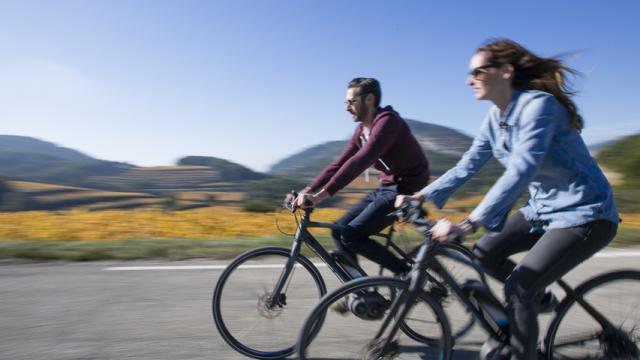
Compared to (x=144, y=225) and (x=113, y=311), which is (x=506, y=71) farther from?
(x=144, y=225)

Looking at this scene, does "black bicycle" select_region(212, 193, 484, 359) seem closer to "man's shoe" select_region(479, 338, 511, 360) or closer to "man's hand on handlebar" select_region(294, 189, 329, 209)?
"man's hand on handlebar" select_region(294, 189, 329, 209)

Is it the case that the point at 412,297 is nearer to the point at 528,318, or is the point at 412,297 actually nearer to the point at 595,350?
the point at 528,318

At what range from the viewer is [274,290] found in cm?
308

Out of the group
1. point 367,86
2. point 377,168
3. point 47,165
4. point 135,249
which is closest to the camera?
point 367,86

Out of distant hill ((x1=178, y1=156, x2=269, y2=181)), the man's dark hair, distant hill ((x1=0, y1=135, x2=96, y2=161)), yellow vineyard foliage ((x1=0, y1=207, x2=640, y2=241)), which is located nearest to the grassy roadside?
yellow vineyard foliage ((x1=0, y1=207, x2=640, y2=241))

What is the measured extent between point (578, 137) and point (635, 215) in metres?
10.9

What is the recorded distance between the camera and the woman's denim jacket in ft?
6.46

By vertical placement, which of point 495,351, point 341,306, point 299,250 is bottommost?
point 495,351

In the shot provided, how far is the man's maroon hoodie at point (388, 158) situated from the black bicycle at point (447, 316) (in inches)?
32.2

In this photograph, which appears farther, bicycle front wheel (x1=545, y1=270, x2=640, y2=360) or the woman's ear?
bicycle front wheel (x1=545, y1=270, x2=640, y2=360)

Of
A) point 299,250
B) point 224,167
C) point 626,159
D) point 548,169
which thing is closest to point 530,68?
point 548,169

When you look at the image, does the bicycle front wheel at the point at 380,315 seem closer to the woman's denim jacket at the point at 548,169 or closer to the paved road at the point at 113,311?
the woman's denim jacket at the point at 548,169

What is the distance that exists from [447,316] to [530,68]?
1.31 meters

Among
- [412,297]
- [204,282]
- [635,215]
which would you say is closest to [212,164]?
[635,215]
